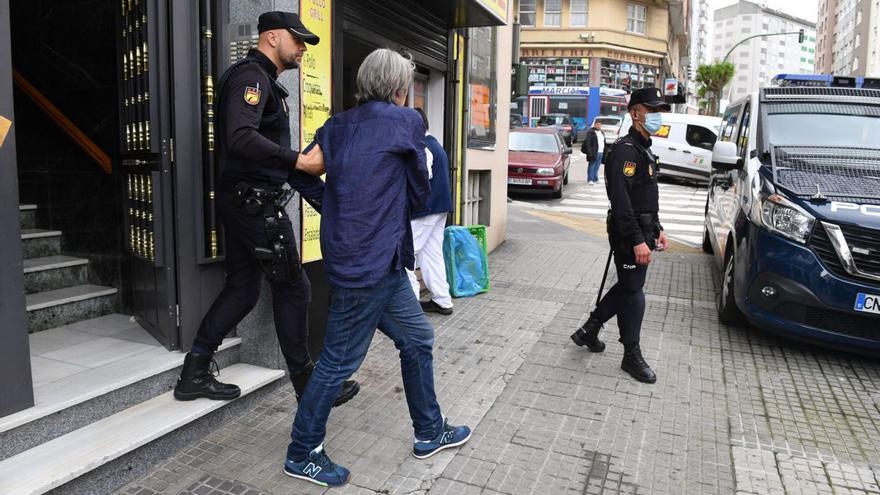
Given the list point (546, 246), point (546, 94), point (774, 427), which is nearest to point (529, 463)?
point (774, 427)

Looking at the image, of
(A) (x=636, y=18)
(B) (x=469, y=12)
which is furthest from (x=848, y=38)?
(B) (x=469, y=12)

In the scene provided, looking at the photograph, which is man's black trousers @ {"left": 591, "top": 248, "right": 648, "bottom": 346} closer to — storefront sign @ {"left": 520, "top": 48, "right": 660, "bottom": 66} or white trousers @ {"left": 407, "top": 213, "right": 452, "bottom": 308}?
white trousers @ {"left": 407, "top": 213, "right": 452, "bottom": 308}

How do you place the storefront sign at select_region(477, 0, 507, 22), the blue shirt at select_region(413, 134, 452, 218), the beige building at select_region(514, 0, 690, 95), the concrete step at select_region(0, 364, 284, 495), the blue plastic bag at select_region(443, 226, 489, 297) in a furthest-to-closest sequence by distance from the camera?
the beige building at select_region(514, 0, 690, 95)
the blue plastic bag at select_region(443, 226, 489, 297)
the storefront sign at select_region(477, 0, 507, 22)
the blue shirt at select_region(413, 134, 452, 218)
the concrete step at select_region(0, 364, 284, 495)

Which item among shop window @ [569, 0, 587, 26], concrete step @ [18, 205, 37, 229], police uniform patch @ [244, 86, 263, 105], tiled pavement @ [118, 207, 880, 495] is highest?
shop window @ [569, 0, 587, 26]

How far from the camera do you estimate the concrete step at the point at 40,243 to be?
4.73 m

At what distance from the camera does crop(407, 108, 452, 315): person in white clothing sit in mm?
5410

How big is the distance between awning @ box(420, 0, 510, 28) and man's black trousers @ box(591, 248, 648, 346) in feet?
9.64

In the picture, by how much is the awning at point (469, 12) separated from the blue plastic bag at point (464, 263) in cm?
204

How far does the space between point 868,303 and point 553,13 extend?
38.9m

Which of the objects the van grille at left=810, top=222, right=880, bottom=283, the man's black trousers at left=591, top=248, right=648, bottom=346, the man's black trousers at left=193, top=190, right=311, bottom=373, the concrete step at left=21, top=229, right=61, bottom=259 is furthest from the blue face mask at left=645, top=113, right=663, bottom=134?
the concrete step at left=21, top=229, right=61, bottom=259

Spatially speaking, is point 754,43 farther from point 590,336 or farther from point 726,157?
point 590,336

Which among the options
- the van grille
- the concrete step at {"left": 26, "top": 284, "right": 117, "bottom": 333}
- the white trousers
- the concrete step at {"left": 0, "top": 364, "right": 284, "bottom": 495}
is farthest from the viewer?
the white trousers

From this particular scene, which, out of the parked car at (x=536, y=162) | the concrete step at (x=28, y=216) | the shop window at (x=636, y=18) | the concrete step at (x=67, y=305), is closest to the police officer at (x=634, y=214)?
the concrete step at (x=67, y=305)

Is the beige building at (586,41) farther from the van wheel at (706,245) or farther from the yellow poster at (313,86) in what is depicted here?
the yellow poster at (313,86)
